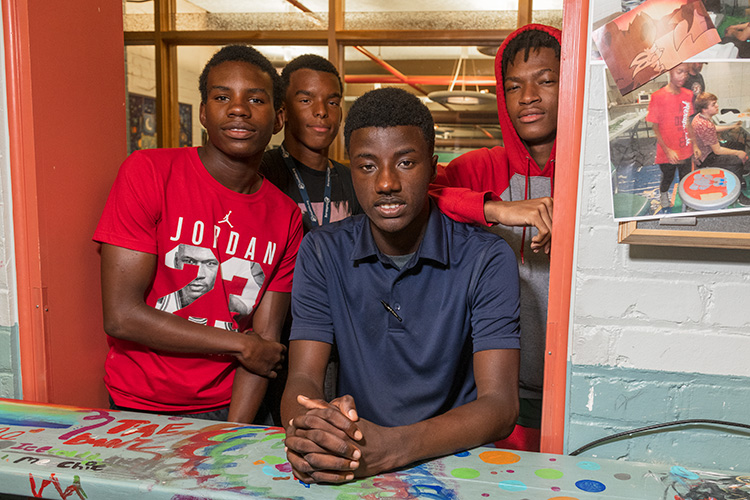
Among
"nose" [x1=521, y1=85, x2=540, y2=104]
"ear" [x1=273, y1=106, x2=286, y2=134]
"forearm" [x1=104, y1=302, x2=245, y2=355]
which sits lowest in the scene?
"forearm" [x1=104, y1=302, x2=245, y2=355]

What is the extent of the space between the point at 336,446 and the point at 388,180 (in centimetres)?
69

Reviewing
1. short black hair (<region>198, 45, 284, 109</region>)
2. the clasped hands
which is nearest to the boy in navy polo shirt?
the clasped hands

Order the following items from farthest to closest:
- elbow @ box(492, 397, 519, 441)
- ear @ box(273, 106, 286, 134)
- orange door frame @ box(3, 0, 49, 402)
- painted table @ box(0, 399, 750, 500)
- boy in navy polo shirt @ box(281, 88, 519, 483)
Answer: ear @ box(273, 106, 286, 134)
orange door frame @ box(3, 0, 49, 402)
boy in navy polo shirt @ box(281, 88, 519, 483)
elbow @ box(492, 397, 519, 441)
painted table @ box(0, 399, 750, 500)

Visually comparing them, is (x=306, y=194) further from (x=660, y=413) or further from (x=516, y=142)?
(x=660, y=413)

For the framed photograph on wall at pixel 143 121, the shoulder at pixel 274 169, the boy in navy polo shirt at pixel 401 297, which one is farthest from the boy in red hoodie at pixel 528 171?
the framed photograph on wall at pixel 143 121

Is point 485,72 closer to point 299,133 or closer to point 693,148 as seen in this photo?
point 299,133

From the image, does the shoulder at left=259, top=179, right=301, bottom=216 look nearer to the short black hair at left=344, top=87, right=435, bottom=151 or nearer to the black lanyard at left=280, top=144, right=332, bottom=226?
the black lanyard at left=280, top=144, right=332, bottom=226

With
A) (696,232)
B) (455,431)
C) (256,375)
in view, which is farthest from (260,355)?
(696,232)

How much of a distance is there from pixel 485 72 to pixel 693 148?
367cm

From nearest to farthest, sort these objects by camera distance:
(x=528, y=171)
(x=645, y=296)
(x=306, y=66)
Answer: (x=645, y=296) < (x=528, y=171) < (x=306, y=66)

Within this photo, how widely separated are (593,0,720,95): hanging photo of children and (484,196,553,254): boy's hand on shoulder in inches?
13.3

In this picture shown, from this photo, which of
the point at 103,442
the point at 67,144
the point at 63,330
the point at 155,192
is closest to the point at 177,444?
the point at 103,442

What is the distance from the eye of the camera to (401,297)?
1603 millimetres

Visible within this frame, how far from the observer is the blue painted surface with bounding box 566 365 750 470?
130 centimetres
